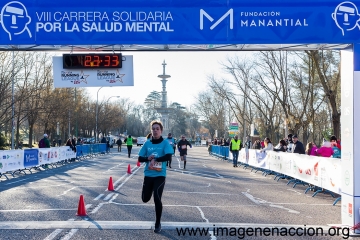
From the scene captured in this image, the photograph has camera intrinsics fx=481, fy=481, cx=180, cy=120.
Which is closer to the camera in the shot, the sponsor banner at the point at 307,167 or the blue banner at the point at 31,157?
the sponsor banner at the point at 307,167

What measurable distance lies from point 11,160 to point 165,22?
530 inches

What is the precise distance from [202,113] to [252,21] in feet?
229

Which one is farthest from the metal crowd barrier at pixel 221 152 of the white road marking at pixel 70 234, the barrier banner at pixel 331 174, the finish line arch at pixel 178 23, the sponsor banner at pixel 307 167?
the white road marking at pixel 70 234

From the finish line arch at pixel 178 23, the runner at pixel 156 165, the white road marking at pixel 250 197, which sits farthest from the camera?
the white road marking at pixel 250 197

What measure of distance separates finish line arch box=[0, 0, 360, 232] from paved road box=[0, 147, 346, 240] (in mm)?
3555

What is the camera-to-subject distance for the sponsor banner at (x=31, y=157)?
22.6m

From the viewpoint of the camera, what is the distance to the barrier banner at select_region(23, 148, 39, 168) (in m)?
22.6

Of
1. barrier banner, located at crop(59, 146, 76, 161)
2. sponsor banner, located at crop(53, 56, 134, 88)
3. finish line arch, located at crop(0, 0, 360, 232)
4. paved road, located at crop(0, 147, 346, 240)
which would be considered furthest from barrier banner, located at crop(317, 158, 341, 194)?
barrier banner, located at crop(59, 146, 76, 161)

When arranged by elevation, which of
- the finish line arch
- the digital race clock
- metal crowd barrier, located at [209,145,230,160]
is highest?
the finish line arch

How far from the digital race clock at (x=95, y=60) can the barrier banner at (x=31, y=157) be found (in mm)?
11859

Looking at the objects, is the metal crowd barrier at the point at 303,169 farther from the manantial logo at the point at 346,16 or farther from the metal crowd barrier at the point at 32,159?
the metal crowd barrier at the point at 32,159

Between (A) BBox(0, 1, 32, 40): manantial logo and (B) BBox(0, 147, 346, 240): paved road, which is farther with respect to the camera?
(A) BBox(0, 1, 32, 40): manantial logo

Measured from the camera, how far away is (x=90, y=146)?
140ft

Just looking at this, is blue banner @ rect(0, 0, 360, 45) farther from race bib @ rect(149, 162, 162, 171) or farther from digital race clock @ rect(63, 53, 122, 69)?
race bib @ rect(149, 162, 162, 171)
